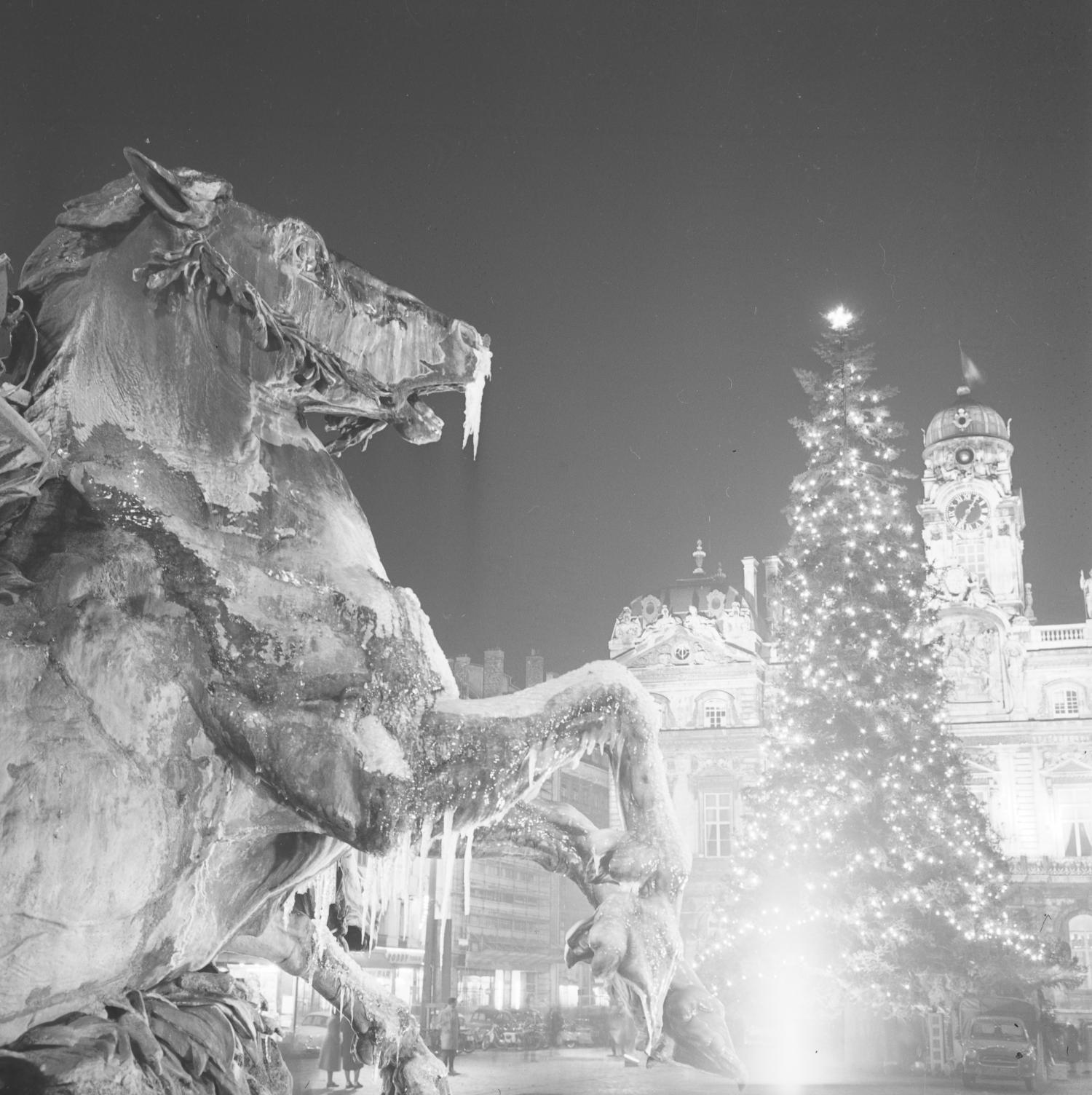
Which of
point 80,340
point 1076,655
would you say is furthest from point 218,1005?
point 1076,655

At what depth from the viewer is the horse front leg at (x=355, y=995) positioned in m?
3.56

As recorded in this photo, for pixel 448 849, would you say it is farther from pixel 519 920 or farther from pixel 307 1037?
pixel 519 920

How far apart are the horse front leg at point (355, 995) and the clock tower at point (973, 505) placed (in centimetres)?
4539

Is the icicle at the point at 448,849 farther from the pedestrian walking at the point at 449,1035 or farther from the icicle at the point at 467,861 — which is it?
the pedestrian walking at the point at 449,1035

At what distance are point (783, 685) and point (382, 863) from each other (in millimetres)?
21660

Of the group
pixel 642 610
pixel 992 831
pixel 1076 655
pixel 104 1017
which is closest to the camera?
pixel 104 1017

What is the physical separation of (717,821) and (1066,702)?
14.1m

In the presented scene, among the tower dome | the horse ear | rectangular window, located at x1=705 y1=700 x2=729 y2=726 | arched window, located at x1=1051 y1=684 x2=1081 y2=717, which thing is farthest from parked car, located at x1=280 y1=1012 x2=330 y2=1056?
the tower dome

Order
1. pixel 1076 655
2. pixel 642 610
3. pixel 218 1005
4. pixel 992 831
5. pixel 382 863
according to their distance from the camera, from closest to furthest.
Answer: pixel 382 863 < pixel 218 1005 < pixel 992 831 < pixel 1076 655 < pixel 642 610

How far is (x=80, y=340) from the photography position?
115 inches

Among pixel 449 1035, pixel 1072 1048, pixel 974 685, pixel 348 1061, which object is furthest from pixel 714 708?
pixel 348 1061

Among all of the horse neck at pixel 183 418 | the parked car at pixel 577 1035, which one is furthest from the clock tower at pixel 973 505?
the horse neck at pixel 183 418

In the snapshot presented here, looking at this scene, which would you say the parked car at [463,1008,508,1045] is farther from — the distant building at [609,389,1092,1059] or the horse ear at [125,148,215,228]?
the horse ear at [125,148,215,228]

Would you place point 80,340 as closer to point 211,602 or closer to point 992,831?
point 211,602
